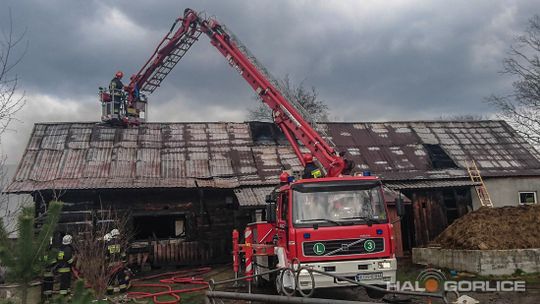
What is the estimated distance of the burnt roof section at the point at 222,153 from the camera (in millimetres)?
15938

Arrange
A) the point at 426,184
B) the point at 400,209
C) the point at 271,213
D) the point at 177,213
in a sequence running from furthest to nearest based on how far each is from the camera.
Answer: the point at 426,184, the point at 177,213, the point at 271,213, the point at 400,209

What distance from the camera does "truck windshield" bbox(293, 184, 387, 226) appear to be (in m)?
8.30

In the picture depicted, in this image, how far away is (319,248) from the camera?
26.4 feet

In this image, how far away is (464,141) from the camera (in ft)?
67.7

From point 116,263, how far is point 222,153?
8.06m

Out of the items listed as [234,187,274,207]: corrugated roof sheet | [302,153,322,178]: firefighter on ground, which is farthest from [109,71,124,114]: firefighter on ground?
[302,153,322,178]: firefighter on ground

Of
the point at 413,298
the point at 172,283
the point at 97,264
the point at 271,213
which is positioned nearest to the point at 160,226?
the point at 172,283

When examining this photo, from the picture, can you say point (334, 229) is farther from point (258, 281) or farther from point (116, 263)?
point (116, 263)

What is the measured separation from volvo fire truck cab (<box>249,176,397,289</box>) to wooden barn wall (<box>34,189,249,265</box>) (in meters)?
7.80

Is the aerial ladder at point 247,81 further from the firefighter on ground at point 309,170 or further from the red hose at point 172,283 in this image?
the red hose at point 172,283

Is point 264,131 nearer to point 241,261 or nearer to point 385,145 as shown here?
point 385,145

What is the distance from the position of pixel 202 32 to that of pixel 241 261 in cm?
857

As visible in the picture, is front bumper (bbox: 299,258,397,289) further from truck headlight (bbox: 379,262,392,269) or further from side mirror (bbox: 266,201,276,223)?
side mirror (bbox: 266,201,276,223)

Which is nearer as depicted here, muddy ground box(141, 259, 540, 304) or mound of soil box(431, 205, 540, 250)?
muddy ground box(141, 259, 540, 304)
